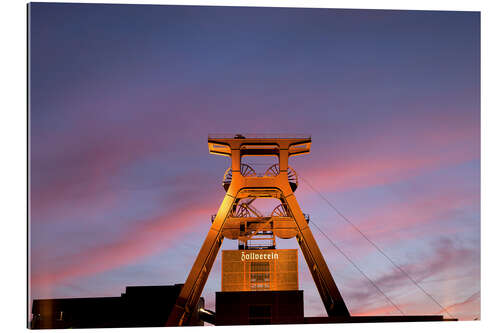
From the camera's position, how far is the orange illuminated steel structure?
1959 cm

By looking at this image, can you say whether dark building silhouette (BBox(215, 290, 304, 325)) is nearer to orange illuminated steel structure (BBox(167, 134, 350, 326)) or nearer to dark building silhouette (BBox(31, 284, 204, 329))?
orange illuminated steel structure (BBox(167, 134, 350, 326))

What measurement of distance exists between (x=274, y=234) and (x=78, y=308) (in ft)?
30.8

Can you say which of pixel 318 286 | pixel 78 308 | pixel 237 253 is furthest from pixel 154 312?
pixel 318 286

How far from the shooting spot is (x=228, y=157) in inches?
835

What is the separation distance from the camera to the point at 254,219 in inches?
809

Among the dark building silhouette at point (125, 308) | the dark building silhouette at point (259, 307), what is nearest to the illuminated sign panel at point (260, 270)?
the dark building silhouette at point (259, 307)

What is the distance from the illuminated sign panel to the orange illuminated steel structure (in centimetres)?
118

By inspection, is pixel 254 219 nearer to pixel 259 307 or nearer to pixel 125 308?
pixel 259 307

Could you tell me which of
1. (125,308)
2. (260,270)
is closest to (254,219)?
(260,270)

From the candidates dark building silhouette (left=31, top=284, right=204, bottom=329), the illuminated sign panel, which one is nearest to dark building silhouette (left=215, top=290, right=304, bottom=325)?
the illuminated sign panel

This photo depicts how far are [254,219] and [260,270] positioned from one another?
7.73ft

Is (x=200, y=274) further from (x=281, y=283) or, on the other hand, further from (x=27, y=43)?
(x=27, y=43)

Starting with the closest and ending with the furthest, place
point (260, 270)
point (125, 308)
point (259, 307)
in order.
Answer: point (259, 307)
point (260, 270)
point (125, 308)

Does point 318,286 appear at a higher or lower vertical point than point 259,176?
lower
